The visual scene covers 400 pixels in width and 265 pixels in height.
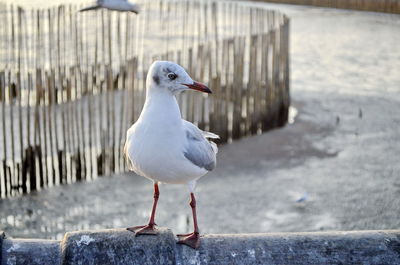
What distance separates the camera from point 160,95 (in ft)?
11.4

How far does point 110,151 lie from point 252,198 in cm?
163

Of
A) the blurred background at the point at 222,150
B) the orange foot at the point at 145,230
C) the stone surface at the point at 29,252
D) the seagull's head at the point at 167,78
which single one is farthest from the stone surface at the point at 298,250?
the blurred background at the point at 222,150

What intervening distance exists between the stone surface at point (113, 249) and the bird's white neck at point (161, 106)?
628 mm

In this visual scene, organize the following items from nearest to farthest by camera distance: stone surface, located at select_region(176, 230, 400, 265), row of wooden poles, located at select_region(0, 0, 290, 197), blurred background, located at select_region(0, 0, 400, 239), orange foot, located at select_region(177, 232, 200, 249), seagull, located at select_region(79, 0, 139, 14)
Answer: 1. stone surface, located at select_region(176, 230, 400, 265)
2. orange foot, located at select_region(177, 232, 200, 249)
3. seagull, located at select_region(79, 0, 139, 14)
4. blurred background, located at select_region(0, 0, 400, 239)
5. row of wooden poles, located at select_region(0, 0, 290, 197)

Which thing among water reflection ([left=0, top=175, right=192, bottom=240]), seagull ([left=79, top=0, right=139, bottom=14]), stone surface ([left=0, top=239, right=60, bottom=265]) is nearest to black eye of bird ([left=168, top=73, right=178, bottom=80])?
stone surface ([left=0, top=239, right=60, bottom=265])

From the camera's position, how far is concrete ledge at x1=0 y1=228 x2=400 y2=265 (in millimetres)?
2865

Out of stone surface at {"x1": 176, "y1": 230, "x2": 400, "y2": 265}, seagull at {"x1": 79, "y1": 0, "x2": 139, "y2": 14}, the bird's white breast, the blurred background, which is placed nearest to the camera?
stone surface at {"x1": 176, "y1": 230, "x2": 400, "y2": 265}

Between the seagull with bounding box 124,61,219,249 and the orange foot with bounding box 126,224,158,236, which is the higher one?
the seagull with bounding box 124,61,219,249

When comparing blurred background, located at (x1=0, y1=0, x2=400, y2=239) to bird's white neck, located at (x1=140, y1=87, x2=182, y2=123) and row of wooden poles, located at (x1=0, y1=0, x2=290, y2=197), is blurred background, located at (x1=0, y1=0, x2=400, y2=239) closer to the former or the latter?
row of wooden poles, located at (x1=0, y1=0, x2=290, y2=197)

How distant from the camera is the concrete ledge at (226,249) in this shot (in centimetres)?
287

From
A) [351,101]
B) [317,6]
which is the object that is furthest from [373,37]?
[351,101]

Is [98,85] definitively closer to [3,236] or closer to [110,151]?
[110,151]

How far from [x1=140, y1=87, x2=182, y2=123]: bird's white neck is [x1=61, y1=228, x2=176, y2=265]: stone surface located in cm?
63

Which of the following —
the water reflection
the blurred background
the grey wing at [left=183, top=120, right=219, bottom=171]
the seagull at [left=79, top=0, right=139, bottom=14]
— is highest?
the seagull at [left=79, top=0, right=139, bottom=14]
